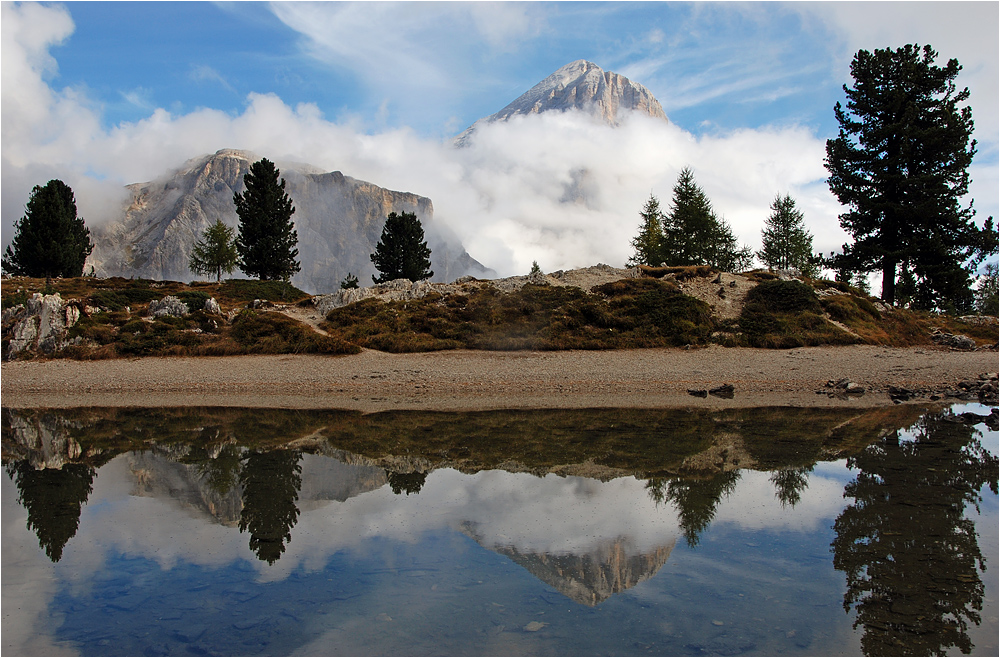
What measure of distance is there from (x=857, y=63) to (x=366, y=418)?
36036mm

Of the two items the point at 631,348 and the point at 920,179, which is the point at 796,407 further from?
the point at 920,179

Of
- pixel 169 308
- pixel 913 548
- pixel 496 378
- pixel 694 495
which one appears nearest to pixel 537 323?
pixel 496 378

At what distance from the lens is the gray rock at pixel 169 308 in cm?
3029

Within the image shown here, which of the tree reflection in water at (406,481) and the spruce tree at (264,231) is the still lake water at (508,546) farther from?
the spruce tree at (264,231)

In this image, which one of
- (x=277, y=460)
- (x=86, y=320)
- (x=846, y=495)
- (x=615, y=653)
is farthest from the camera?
(x=86, y=320)

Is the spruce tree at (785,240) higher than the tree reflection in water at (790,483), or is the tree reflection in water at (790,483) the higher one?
the spruce tree at (785,240)

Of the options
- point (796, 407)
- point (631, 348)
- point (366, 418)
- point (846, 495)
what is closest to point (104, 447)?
point (366, 418)

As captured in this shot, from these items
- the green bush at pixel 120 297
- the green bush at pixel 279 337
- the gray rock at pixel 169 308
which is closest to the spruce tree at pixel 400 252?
the green bush at pixel 120 297

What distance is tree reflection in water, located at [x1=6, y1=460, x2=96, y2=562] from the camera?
7125mm

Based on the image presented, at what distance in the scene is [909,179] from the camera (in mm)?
33344

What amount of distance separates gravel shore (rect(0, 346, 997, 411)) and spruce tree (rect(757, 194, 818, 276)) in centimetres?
2548

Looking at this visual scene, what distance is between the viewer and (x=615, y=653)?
451 cm

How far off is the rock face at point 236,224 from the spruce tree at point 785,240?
103984mm

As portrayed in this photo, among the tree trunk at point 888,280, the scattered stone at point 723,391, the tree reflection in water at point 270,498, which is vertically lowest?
the tree reflection in water at point 270,498
